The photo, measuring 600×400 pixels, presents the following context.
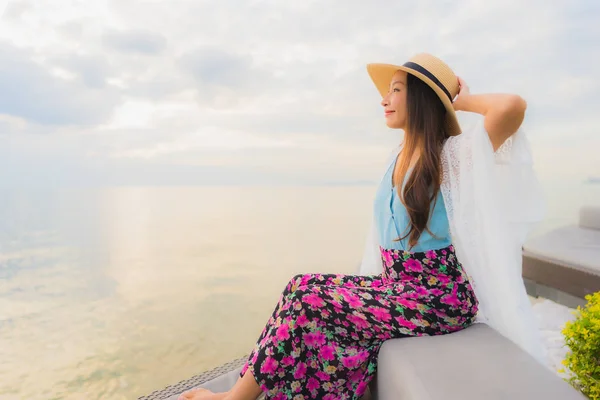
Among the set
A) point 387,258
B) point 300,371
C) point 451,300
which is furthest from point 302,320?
point 451,300

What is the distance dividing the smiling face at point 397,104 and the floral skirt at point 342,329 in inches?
22.5

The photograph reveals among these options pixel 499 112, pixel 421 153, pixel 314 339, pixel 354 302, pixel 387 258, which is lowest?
pixel 314 339

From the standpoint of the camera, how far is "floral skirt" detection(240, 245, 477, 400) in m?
1.37

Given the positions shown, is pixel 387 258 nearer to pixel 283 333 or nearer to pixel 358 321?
pixel 358 321

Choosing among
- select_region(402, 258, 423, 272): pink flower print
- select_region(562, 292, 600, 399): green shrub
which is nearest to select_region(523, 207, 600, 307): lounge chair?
select_region(562, 292, 600, 399): green shrub

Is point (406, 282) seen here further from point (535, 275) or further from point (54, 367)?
point (54, 367)

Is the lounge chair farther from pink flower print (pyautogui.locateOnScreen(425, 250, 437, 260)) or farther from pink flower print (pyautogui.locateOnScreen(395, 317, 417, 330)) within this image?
pink flower print (pyautogui.locateOnScreen(395, 317, 417, 330))

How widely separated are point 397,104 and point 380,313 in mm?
809

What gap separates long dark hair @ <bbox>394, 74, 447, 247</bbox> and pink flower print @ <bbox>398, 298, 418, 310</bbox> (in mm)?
200

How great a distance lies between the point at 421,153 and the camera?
1.52 metres

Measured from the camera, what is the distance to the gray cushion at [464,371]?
1001 millimetres

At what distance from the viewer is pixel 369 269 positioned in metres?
2.02

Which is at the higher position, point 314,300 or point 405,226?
point 405,226

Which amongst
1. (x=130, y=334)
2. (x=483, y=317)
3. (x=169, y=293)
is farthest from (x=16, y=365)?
(x=483, y=317)
